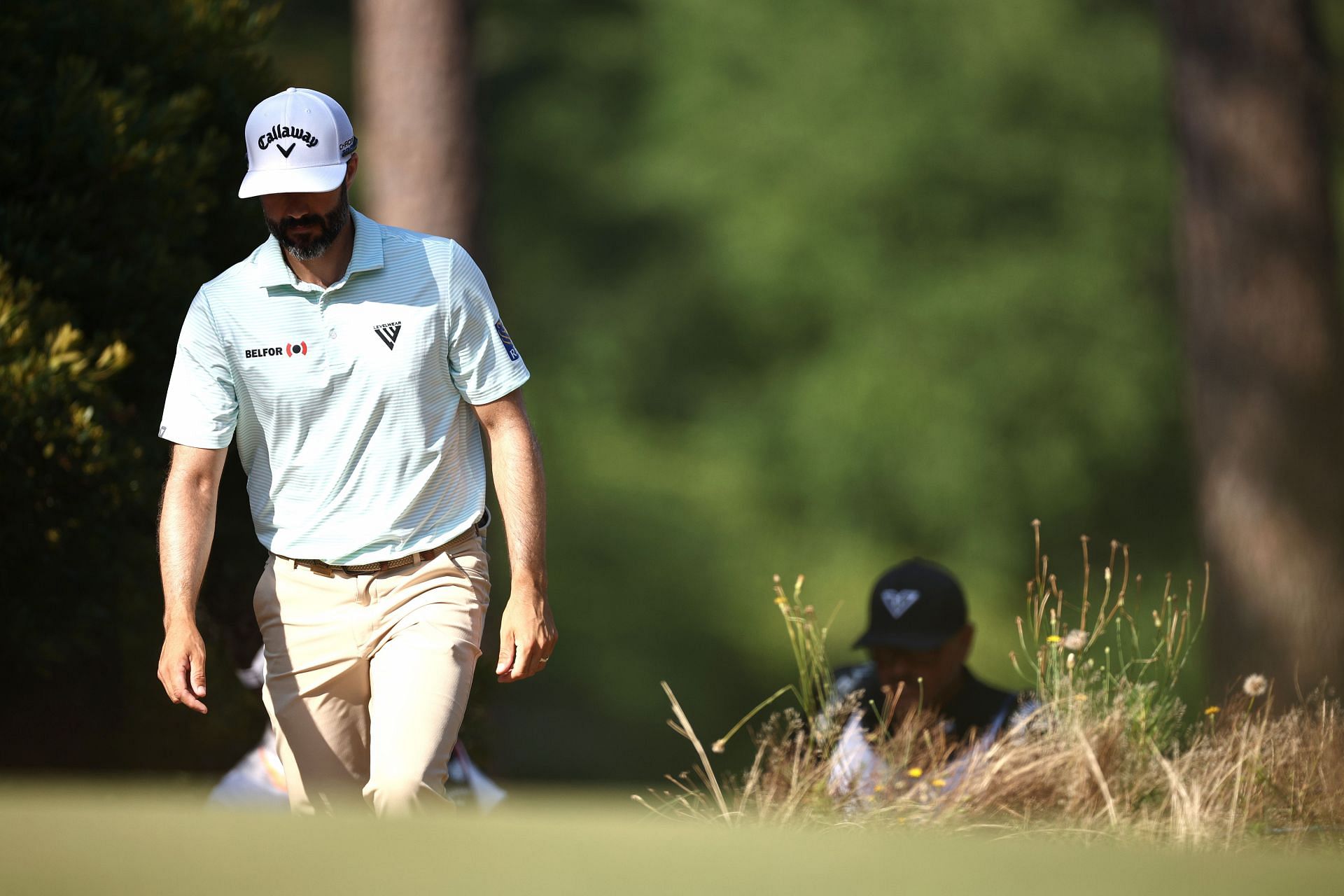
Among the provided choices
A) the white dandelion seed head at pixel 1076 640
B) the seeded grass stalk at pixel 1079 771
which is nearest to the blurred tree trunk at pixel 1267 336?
the seeded grass stalk at pixel 1079 771

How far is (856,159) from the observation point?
15688 mm

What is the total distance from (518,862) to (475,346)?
217 centimetres

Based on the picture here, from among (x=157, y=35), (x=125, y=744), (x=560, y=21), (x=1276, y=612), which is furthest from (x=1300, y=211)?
(x=560, y=21)

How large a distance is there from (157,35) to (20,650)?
97.5 inches

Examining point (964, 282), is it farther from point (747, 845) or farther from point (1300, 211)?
point (747, 845)

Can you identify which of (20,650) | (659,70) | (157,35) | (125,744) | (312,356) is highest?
(659,70)

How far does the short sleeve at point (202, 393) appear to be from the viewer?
4438 mm

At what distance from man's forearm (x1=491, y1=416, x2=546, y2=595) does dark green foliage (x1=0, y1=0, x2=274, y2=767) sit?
7.09 feet

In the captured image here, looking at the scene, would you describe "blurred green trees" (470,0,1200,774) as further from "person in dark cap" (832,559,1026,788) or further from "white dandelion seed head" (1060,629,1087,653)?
"white dandelion seed head" (1060,629,1087,653)

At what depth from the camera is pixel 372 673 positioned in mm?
4438

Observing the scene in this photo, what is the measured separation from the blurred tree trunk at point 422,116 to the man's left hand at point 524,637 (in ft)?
21.5

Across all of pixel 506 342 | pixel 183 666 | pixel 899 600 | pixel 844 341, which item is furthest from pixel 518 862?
pixel 844 341

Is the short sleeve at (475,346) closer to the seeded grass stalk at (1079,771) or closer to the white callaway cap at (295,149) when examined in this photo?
the white callaway cap at (295,149)

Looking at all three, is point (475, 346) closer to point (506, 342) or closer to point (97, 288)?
point (506, 342)
